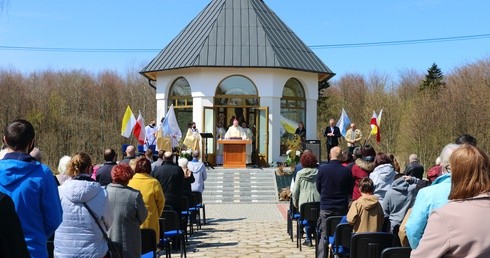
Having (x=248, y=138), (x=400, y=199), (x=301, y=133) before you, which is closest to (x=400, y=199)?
(x=400, y=199)

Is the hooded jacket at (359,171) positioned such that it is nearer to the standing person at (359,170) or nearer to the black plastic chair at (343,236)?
the standing person at (359,170)

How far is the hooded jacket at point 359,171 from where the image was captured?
368 inches

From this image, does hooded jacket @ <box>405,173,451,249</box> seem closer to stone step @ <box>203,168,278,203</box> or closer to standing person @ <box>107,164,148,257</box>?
standing person @ <box>107,164,148,257</box>

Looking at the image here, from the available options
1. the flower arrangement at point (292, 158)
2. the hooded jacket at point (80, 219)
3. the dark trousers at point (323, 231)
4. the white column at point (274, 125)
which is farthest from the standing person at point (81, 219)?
the white column at point (274, 125)

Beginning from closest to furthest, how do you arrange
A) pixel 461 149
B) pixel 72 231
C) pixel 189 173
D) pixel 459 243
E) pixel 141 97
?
pixel 459 243 → pixel 461 149 → pixel 72 231 → pixel 189 173 → pixel 141 97

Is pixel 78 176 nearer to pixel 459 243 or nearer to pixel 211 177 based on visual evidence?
pixel 459 243

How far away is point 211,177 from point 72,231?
58.0ft

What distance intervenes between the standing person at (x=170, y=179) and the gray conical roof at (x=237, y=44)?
15.1m

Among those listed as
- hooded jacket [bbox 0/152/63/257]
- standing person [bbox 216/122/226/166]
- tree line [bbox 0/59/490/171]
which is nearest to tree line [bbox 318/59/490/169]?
tree line [bbox 0/59/490/171]

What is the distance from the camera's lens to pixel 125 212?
6648 millimetres

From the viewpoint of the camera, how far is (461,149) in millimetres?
3195

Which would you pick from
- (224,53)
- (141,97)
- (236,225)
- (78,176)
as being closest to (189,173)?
(236,225)

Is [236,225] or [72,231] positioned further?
[236,225]

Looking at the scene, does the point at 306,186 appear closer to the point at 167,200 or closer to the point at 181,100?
the point at 167,200
